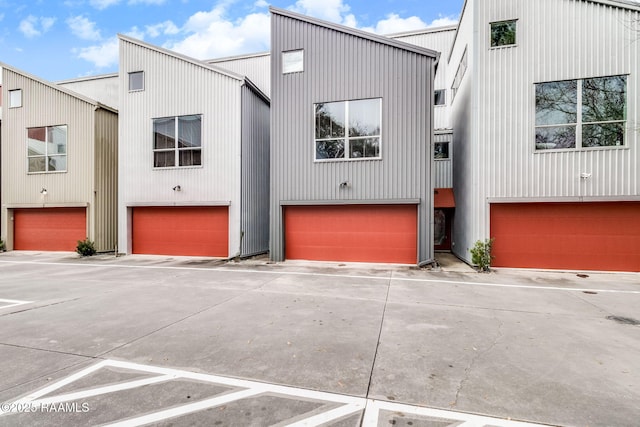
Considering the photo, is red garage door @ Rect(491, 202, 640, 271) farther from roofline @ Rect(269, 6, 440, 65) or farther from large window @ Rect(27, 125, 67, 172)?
large window @ Rect(27, 125, 67, 172)

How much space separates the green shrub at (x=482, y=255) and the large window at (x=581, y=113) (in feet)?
10.9

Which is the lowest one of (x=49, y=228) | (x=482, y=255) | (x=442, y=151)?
(x=482, y=255)

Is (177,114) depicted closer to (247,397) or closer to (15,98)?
(15,98)

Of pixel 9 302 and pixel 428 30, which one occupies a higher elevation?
pixel 428 30

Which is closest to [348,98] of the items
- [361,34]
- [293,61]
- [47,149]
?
[361,34]

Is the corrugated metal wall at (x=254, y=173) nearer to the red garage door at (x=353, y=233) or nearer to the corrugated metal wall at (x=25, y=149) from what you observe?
the red garage door at (x=353, y=233)

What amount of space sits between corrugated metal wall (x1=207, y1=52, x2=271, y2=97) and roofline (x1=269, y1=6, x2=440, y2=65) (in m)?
6.12

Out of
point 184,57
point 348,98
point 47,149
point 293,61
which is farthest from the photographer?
point 47,149

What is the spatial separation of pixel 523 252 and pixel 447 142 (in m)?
6.49

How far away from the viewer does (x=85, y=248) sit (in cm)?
1261

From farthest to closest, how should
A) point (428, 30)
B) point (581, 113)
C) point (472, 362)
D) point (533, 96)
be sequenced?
point (428, 30), point (533, 96), point (581, 113), point (472, 362)

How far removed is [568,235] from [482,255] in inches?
103

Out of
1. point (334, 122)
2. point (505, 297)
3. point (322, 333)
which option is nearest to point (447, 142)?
point (334, 122)

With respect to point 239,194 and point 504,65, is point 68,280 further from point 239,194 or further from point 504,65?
point 504,65
